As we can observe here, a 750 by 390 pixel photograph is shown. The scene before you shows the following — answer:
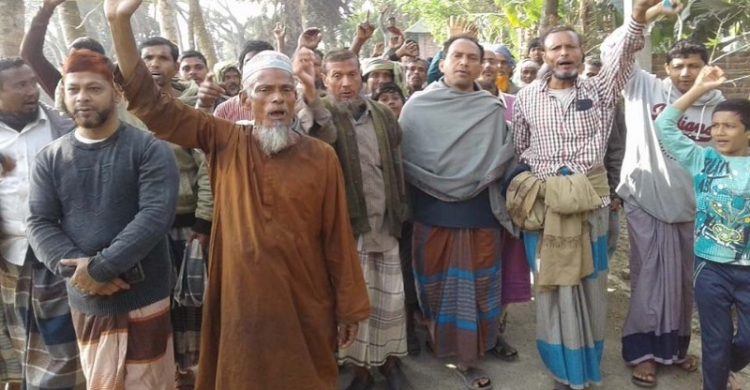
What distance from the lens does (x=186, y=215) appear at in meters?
3.23

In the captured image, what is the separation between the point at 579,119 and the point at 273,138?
6.32 ft

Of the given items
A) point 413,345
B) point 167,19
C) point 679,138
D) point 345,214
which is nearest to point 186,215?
point 345,214

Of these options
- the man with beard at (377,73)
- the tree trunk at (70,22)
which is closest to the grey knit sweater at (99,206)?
the man with beard at (377,73)

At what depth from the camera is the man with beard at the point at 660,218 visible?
3.51 meters

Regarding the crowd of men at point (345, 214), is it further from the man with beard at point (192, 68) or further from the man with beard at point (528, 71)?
the man with beard at point (528, 71)

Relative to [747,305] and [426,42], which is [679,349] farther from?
[426,42]

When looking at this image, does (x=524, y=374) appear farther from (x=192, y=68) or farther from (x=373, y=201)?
(x=192, y=68)

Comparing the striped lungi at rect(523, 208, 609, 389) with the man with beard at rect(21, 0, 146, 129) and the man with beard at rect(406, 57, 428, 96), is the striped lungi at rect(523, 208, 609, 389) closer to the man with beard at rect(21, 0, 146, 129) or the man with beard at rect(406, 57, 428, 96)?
the man with beard at rect(406, 57, 428, 96)

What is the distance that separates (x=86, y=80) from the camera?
2.41 meters

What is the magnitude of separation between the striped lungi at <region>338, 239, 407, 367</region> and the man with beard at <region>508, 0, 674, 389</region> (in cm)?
86

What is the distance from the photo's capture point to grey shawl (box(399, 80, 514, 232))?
3.47 meters

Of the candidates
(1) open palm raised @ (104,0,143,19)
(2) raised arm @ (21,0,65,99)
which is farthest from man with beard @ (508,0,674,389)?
(2) raised arm @ (21,0,65,99)

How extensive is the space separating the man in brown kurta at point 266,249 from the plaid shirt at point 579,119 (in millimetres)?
1481

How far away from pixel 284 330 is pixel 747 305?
2.49 m
